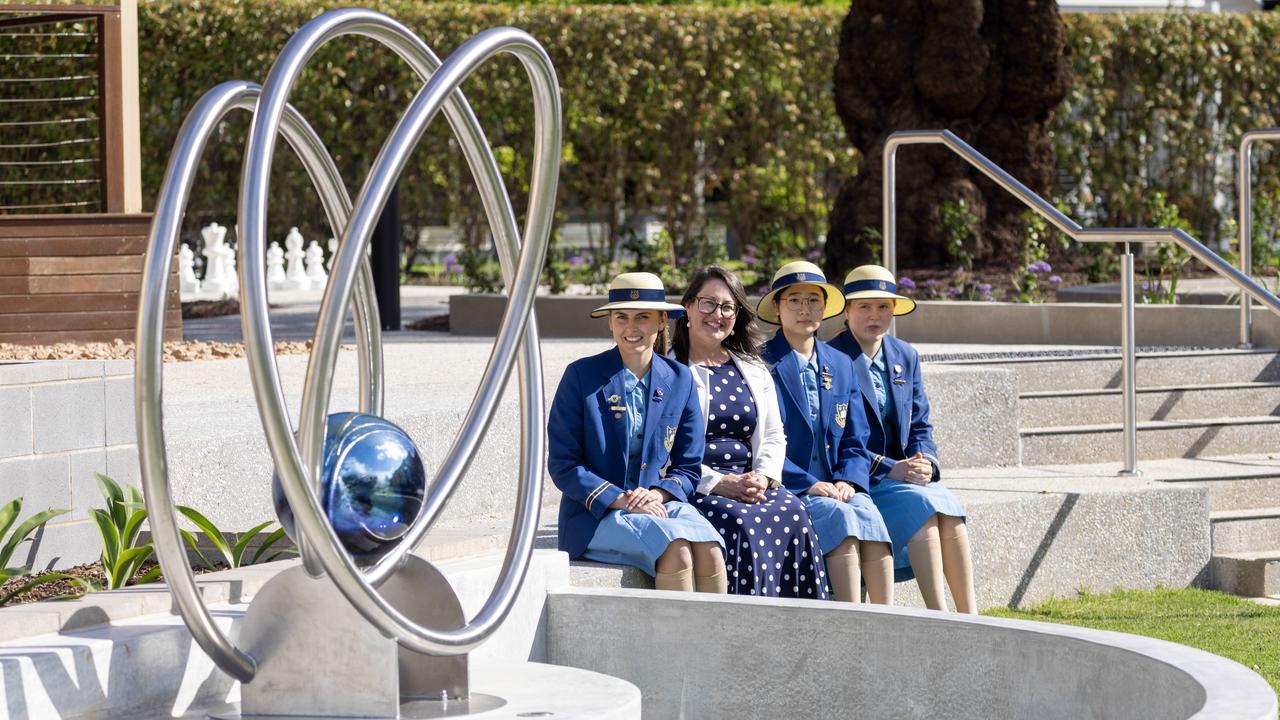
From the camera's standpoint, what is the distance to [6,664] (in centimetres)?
358

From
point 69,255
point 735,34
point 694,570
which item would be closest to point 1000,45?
point 735,34

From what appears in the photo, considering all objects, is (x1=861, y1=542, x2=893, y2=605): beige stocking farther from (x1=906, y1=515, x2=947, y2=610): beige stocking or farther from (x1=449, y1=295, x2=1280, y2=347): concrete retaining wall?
(x1=449, y1=295, x2=1280, y2=347): concrete retaining wall

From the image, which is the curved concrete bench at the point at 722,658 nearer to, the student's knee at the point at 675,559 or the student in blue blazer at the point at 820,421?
the student's knee at the point at 675,559

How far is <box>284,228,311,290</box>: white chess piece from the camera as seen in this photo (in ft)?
59.1

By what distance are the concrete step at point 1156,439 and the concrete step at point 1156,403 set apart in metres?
0.06

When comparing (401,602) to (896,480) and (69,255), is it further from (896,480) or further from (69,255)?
(69,255)

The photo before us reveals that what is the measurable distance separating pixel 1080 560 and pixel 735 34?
1157cm

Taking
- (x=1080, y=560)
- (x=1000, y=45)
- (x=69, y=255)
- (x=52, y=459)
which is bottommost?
(x=1080, y=560)

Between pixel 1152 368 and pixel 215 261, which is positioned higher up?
pixel 215 261

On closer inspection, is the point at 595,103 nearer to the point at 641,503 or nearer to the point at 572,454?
the point at 572,454

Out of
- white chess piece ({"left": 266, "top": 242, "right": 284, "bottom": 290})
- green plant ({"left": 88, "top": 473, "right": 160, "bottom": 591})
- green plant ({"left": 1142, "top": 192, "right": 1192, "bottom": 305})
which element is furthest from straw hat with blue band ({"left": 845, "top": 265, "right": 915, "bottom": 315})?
white chess piece ({"left": 266, "top": 242, "right": 284, "bottom": 290})

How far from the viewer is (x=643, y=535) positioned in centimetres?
570

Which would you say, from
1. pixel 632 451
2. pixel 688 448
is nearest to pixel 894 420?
pixel 688 448

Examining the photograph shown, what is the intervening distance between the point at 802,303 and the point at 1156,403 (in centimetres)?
332
